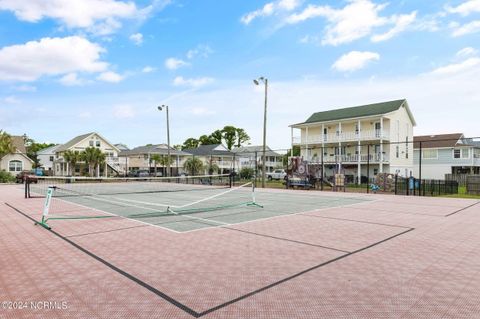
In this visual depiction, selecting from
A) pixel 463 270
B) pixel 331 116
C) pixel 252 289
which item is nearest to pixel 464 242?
pixel 463 270

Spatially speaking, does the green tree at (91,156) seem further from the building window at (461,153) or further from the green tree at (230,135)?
the green tree at (230,135)

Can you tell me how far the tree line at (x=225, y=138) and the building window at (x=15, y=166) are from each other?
52.8 meters

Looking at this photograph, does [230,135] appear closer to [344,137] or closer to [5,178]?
[344,137]

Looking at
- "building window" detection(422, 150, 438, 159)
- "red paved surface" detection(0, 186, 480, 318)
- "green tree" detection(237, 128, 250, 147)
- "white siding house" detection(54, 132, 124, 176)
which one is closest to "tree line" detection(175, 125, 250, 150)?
"green tree" detection(237, 128, 250, 147)

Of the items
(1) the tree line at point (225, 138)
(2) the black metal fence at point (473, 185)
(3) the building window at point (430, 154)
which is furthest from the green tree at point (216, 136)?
(2) the black metal fence at point (473, 185)

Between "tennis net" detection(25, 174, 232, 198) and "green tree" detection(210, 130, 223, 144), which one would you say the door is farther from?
"green tree" detection(210, 130, 223, 144)

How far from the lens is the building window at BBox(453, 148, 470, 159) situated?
136ft

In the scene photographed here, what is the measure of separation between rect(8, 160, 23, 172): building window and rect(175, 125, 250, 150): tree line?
52765 mm

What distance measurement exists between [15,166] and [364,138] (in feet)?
162

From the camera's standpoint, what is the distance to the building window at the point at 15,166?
46.3 metres

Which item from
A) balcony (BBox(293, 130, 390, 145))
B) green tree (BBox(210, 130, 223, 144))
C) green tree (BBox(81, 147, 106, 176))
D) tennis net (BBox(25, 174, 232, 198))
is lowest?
tennis net (BBox(25, 174, 232, 198))

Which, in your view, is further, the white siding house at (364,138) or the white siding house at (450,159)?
the white siding house at (450,159)

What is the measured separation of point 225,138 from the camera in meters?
96.1

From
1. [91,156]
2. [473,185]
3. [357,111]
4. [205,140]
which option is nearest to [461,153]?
[357,111]
